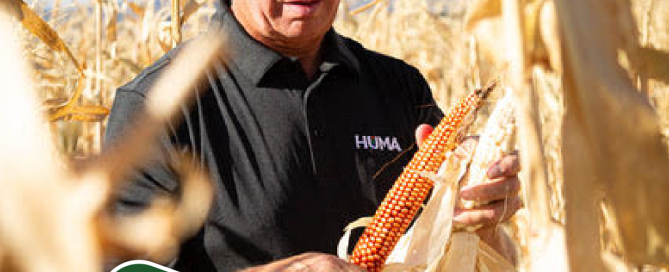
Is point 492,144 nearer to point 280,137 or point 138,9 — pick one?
point 280,137

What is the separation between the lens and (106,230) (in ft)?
1.26

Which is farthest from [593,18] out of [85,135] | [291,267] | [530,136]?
[85,135]

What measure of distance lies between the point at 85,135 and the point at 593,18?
10.9 feet

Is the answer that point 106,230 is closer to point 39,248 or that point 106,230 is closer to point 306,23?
point 39,248

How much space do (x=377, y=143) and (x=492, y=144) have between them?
54cm

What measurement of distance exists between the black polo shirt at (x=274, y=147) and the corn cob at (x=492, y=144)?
352 mm

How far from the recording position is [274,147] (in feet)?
5.49

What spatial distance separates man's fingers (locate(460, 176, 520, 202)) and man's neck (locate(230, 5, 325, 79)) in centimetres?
63

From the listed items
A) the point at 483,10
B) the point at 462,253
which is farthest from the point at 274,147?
the point at 483,10

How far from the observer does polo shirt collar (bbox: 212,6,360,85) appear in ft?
5.68

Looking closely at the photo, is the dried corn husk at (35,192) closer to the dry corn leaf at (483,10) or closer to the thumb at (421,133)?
the dry corn leaf at (483,10)

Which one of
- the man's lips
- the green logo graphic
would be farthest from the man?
the green logo graphic

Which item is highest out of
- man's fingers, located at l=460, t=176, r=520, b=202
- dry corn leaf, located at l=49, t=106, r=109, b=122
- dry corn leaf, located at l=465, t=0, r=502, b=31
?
dry corn leaf, located at l=465, t=0, r=502, b=31

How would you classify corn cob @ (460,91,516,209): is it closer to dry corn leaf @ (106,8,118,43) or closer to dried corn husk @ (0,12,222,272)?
dried corn husk @ (0,12,222,272)
